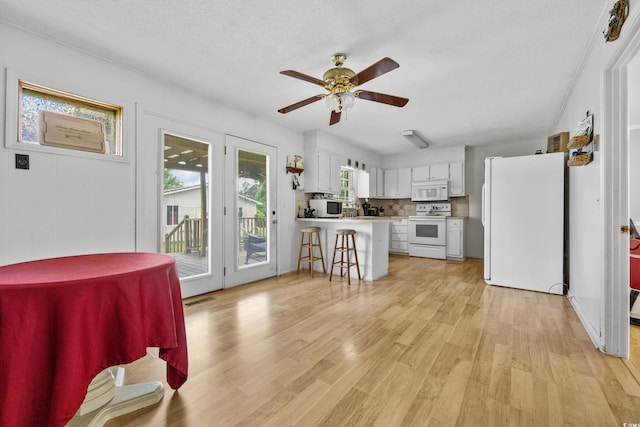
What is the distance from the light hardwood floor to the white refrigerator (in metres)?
0.43

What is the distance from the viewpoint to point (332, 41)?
7.38 ft

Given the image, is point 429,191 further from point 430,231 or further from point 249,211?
point 249,211

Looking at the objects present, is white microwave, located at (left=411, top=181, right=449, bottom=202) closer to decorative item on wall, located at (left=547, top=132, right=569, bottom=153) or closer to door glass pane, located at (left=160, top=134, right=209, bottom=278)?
decorative item on wall, located at (left=547, top=132, right=569, bottom=153)

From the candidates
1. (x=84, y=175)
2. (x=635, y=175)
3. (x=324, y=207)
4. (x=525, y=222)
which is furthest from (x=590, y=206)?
(x=84, y=175)

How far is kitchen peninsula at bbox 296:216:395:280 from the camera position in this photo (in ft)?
13.3

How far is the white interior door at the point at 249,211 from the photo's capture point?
12.1ft

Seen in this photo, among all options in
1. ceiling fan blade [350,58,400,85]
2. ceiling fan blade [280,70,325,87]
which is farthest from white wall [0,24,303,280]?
ceiling fan blade [350,58,400,85]

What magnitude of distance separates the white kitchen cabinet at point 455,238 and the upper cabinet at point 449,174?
65cm

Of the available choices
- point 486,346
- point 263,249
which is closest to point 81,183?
point 263,249

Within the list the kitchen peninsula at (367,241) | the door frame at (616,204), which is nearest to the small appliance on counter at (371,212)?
the kitchen peninsula at (367,241)

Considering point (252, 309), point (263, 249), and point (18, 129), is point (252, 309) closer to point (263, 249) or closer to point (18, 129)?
point (263, 249)

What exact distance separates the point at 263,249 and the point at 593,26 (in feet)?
13.6

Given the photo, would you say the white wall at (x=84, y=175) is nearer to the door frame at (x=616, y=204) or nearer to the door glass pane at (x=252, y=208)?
the door glass pane at (x=252, y=208)

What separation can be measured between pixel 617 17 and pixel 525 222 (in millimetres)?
2462
